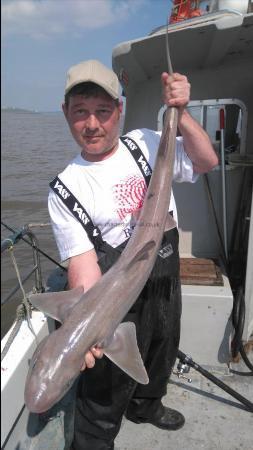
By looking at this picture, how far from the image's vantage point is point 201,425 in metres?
3.39

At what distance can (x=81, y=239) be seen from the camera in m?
2.50

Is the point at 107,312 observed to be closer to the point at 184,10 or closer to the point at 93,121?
the point at 93,121

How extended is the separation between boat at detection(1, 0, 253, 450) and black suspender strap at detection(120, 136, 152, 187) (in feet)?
3.31

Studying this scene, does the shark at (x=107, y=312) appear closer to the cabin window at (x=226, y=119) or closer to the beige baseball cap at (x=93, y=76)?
the beige baseball cap at (x=93, y=76)

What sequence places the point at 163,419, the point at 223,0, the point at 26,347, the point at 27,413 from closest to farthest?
the point at 26,347 < the point at 27,413 < the point at 163,419 < the point at 223,0

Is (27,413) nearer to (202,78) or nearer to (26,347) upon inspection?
(26,347)

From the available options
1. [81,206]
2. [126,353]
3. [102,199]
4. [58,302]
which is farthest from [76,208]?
[126,353]

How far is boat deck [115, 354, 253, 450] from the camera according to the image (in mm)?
3211

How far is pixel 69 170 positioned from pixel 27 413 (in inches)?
70.1

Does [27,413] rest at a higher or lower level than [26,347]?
lower

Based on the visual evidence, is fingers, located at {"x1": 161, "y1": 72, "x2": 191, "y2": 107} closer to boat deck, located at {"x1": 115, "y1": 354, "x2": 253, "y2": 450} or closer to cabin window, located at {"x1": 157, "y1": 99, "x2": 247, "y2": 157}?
cabin window, located at {"x1": 157, "y1": 99, "x2": 247, "y2": 157}

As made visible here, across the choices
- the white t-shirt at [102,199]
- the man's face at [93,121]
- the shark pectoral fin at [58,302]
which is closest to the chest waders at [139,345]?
the white t-shirt at [102,199]

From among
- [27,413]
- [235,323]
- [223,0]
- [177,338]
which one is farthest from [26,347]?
[223,0]

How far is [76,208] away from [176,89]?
0.91 m
